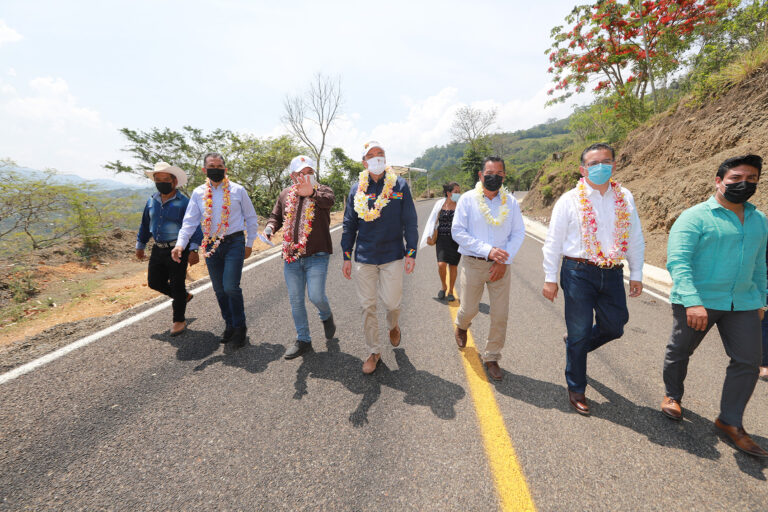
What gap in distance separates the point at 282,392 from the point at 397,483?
1313 millimetres

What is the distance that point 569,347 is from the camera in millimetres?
2633

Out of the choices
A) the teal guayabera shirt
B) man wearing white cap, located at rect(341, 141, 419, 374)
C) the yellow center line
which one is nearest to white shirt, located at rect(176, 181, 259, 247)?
man wearing white cap, located at rect(341, 141, 419, 374)

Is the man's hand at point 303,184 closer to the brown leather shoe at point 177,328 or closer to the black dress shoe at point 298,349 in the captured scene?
the black dress shoe at point 298,349

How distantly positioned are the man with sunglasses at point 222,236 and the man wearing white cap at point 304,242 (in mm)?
554

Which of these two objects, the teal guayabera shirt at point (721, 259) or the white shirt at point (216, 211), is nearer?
the teal guayabera shirt at point (721, 259)

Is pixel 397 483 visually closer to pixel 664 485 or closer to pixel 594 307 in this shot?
pixel 664 485

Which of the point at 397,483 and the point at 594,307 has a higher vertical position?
the point at 594,307

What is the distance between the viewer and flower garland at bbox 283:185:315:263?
10.8 ft

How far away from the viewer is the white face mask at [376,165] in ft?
10.1

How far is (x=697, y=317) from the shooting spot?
2.19 metres

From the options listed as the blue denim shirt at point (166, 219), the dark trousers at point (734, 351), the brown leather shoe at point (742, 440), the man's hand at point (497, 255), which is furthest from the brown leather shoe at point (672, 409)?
the blue denim shirt at point (166, 219)

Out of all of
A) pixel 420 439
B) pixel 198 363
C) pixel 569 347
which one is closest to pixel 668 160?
pixel 569 347

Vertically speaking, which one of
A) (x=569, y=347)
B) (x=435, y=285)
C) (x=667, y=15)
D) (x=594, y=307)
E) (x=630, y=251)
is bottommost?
(x=435, y=285)

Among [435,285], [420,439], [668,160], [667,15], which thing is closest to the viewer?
[420,439]
